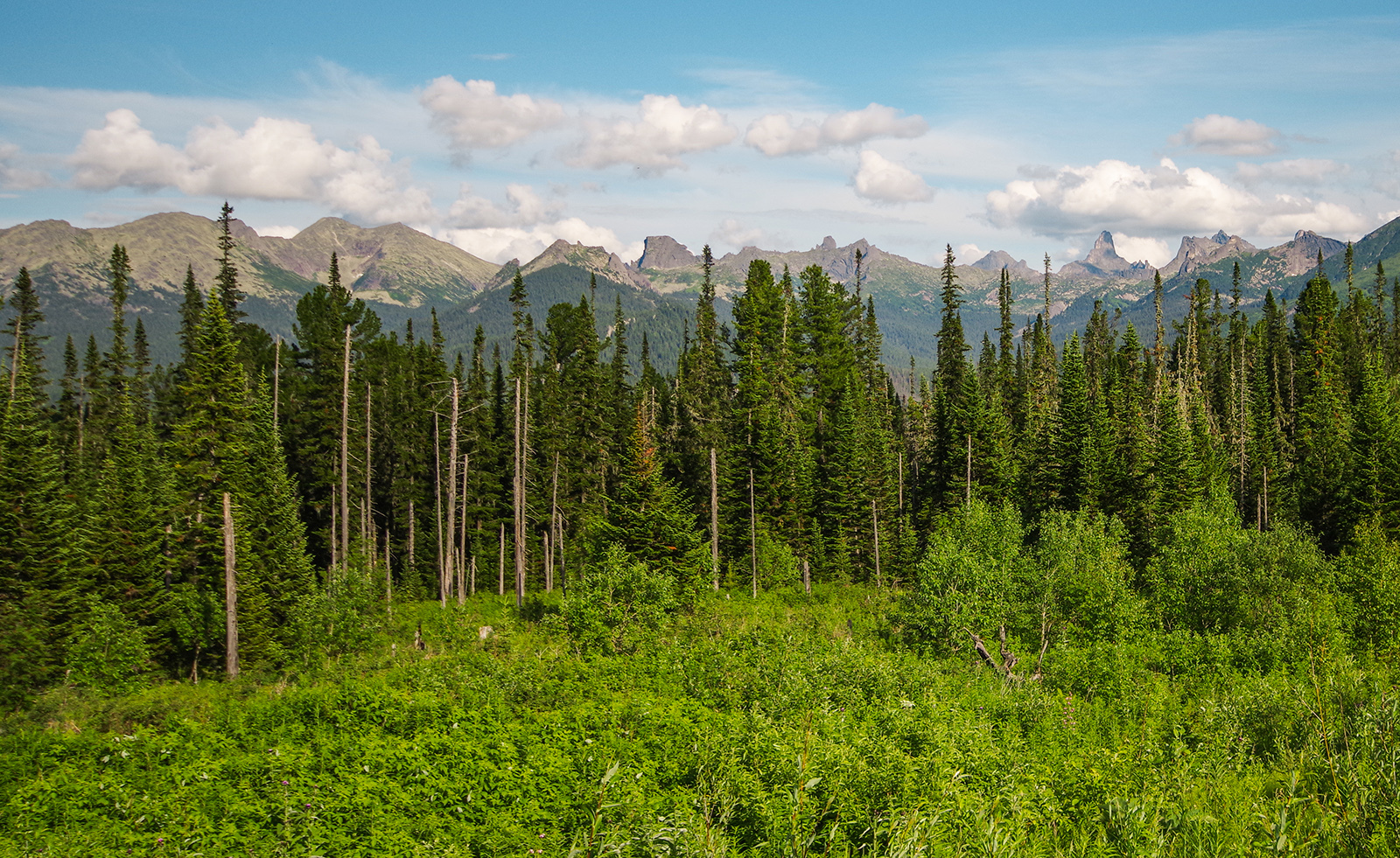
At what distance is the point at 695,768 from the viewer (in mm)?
12133

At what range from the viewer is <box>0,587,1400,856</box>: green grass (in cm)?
809

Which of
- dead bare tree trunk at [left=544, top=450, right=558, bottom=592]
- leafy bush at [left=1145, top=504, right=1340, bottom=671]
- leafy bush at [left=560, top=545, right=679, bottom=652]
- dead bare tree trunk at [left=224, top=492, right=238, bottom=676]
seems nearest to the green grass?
leafy bush at [left=560, top=545, right=679, bottom=652]

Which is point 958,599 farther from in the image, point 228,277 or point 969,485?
point 228,277

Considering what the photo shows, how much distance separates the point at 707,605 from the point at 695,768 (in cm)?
2517

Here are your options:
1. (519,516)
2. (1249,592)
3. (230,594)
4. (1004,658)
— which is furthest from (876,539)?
(230,594)

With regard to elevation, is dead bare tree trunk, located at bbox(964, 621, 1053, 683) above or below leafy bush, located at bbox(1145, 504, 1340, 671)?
below

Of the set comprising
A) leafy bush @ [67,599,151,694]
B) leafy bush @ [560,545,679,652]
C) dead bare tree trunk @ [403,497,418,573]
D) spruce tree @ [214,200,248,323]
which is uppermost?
spruce tree @ [214,200,248,323]

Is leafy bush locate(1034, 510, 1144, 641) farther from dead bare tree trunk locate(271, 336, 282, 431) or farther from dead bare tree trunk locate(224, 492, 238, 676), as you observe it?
dead bare tree trunk locate(271, 336, 282, 431)

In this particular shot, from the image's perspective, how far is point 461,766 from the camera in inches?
459

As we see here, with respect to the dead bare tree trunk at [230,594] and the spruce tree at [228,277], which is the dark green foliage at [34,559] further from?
the spruce tree at [228,277]

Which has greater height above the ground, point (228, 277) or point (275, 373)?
point (228, 277)

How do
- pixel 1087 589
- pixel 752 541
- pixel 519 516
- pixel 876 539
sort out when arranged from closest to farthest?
pixel 1087 589, pixel 519 516, pixel 752 541, pixel 876 539

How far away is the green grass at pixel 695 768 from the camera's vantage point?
8.09 meters

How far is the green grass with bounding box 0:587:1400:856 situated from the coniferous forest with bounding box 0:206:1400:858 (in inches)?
3.6
